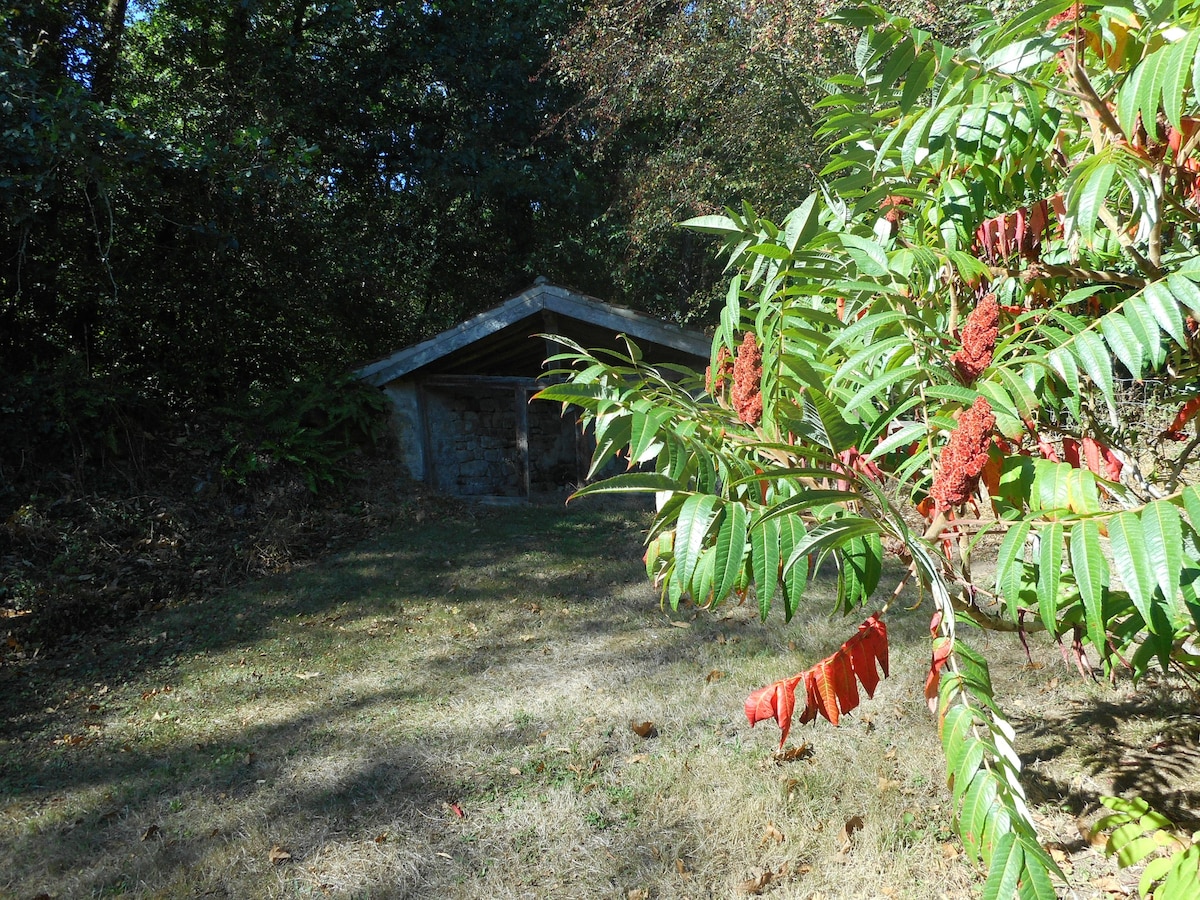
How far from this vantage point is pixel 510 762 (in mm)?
4086

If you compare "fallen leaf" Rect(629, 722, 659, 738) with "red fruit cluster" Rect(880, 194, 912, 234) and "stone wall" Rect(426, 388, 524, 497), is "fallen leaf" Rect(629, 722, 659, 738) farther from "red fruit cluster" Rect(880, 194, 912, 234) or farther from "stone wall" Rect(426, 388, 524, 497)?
"stone wall" Rect(426, 388, 524, 497)

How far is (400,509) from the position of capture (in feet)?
31.1

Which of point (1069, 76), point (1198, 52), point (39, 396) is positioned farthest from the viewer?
point (39, 396)

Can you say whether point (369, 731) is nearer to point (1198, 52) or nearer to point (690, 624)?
point (690, 624)

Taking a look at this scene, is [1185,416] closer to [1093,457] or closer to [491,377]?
[1093,457]

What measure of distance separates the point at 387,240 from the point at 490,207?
2014 mm

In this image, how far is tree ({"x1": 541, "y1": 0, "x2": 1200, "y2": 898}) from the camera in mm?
1615

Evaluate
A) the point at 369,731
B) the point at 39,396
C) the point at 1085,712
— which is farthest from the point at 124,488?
the point at 1085,712

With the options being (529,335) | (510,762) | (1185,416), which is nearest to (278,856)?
(510,762)

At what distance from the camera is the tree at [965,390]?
1.62 metres

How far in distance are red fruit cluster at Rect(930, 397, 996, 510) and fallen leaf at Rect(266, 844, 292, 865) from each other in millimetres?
3100

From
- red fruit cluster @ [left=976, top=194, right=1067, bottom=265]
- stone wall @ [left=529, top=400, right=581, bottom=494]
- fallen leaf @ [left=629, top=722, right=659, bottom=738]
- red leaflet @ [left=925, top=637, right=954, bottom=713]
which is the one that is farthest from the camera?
stone wall @ [left=529, top=400, right=581, bottom=494]

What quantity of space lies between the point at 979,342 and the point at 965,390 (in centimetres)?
24

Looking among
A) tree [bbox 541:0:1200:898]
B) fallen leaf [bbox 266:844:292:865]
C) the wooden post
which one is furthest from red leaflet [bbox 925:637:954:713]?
the wooden post
